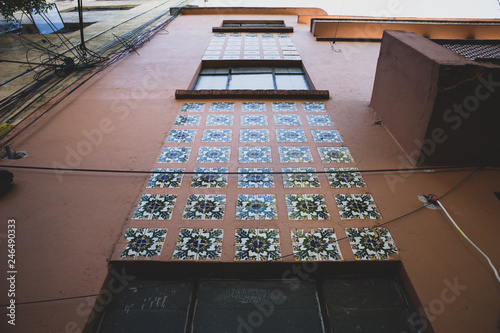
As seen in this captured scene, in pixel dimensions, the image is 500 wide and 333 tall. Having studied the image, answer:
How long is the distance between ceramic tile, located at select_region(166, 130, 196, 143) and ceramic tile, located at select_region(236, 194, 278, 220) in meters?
1.23

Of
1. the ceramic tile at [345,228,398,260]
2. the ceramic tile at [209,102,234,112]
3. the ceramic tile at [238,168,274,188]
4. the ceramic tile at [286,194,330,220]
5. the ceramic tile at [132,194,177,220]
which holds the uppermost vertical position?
the ceramic tile at [209,102,234,112]

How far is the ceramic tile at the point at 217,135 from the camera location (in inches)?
141

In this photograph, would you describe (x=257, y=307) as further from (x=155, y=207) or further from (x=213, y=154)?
(x=213, y=154)

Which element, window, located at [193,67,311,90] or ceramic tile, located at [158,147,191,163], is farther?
window, located at [193,67,311,90]

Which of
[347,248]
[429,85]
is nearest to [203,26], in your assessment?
[429,85]

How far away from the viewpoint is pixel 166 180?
2.95 meters

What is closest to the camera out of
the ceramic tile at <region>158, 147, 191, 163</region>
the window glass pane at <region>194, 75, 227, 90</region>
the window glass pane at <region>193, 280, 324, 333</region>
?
the window glass pane at <region>193, 280, 324, 333</region>

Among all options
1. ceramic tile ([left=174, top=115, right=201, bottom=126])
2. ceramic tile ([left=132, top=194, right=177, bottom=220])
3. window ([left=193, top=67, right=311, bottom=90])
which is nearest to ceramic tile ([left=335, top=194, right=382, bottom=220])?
ceramic tile ([left=132, top=194, right=177, bottom=220])

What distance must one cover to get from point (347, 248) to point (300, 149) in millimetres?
1446

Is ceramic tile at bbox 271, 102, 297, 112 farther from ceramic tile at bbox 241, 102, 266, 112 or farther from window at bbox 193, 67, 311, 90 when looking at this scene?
window at bbox 193, 67, 311, 90

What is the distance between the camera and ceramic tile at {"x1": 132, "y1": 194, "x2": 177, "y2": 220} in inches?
100

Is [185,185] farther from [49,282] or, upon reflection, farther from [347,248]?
[347,248]

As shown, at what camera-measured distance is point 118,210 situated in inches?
102

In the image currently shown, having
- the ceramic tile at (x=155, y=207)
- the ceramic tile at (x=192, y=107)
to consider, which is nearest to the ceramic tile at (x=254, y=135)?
the ceramic tile at (x=192, y=107)
